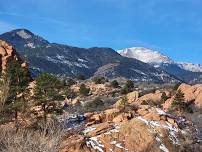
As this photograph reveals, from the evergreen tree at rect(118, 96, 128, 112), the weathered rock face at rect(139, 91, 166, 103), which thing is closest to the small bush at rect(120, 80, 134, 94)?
the weathered rock face at rect(139, 91, 166, 103)

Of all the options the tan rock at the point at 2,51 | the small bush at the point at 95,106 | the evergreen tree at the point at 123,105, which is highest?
the tan rock at the point at 2,51

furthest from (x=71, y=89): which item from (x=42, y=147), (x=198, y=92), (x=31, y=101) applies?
(x=42, y=147)

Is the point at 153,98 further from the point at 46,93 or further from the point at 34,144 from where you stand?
the point at 34,144

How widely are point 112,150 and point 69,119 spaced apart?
10654 mm

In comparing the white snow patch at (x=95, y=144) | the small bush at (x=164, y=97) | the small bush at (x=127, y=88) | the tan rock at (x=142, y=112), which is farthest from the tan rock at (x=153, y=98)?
the white snow patch at (x=95, y=144)

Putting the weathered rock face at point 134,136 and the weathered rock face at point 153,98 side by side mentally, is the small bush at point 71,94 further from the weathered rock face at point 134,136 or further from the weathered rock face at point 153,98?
the weathered rock face at point 134,136

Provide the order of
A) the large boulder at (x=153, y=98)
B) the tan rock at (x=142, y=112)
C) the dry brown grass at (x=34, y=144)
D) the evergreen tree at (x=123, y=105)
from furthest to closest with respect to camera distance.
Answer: the large boulder at (x=153, y=98), the evergreen tree at (x=123, y=105), the tan rock at (x=142, y=112), the dry brown grass at (x=34, y=144)

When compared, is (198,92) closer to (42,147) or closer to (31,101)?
(31,101)

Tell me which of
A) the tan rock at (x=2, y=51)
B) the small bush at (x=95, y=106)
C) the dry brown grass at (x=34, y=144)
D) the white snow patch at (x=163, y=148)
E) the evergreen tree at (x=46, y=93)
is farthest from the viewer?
the tan rock at (x=2, y=51)

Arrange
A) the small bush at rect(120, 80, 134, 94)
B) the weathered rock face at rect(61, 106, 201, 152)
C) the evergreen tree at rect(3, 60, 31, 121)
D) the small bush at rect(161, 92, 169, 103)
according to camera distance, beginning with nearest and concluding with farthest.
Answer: the weathered rock face at rect(61, 106, 201, 152) < the evergreen tree at rect(3, 60, 31, 121) < the small bush at rect(161, 92, 169, 103) < the small bush at rect(120, 80, 134, 94)

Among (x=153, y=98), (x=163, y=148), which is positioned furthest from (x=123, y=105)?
(x=153, y=98)

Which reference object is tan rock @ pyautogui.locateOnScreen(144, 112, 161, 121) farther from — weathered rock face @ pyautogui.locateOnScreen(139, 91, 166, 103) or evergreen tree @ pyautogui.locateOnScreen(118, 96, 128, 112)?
weathered rock face @ pyautogui.locateOnScreen(139, 91, 166, 103)

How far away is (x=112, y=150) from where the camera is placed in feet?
139

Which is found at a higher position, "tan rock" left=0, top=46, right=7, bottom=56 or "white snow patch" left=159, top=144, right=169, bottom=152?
"tan rock" left=0, top=46, right=7, bottom=56
